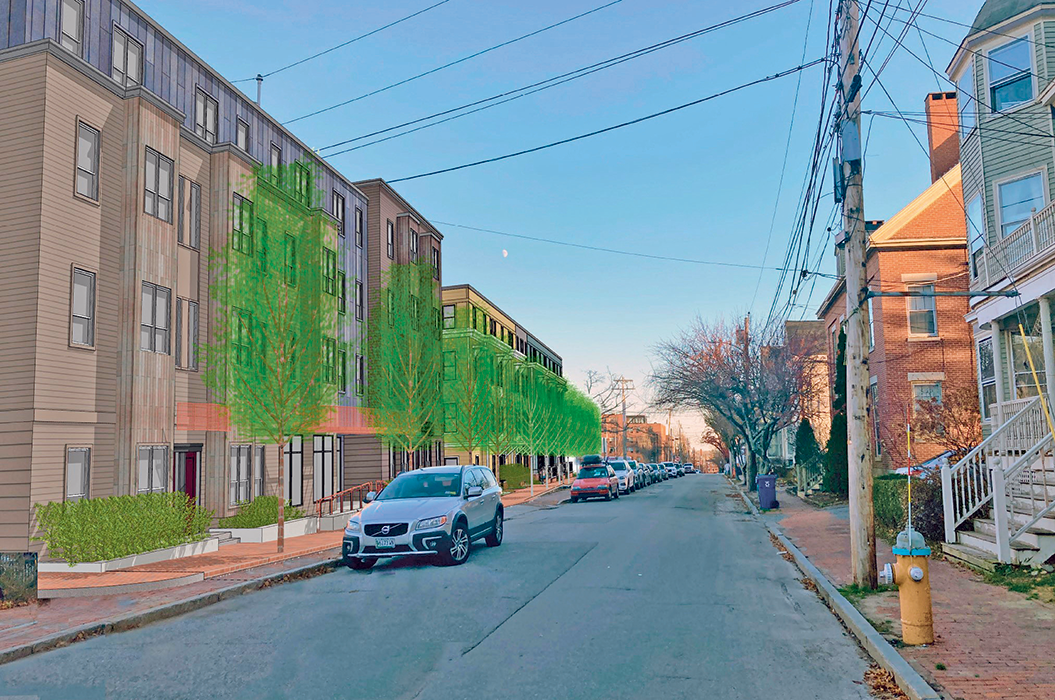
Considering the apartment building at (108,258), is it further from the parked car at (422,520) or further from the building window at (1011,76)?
A: the building window at (1011,76)

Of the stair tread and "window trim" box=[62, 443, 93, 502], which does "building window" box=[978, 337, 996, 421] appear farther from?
"window trim" box=[62, 443, 93, 502]

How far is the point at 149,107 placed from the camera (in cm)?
1856

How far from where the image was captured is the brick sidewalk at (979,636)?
623 centimetres

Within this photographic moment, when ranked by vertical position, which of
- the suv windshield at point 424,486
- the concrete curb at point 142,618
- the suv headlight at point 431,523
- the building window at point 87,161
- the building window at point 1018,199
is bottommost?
the concrete curb at point 142,618

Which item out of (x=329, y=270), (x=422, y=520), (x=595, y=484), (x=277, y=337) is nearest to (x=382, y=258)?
(x=329, y=270)

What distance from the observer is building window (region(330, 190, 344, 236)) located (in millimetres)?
30688

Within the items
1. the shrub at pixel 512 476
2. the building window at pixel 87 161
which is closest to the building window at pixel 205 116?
the building window at pixel 87 161

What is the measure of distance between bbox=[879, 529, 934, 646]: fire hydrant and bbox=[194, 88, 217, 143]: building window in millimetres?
20441

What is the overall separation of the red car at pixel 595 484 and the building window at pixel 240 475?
15.9m

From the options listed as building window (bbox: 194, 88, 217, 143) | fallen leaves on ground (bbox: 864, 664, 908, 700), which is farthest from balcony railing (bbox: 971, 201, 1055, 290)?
building window (bbox: 194, 88, 217, 143)

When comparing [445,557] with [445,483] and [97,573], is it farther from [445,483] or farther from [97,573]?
[97,573]

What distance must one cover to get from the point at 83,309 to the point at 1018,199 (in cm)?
2050

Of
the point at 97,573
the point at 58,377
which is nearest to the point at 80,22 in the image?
the point at 58,377

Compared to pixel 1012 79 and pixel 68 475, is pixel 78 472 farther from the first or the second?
pixel 1012 79
